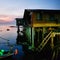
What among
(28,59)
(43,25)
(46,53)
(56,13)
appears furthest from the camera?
(56,13)

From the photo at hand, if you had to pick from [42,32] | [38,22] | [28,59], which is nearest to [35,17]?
[38,22]

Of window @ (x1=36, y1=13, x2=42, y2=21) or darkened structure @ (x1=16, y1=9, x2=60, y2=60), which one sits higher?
window @ (x1=36, y1=13, x2=42, y2=21)

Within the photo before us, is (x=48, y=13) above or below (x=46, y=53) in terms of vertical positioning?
above

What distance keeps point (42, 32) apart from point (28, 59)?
7622 mm

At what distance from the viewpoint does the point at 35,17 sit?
112 ft

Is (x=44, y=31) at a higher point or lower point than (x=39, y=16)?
lower

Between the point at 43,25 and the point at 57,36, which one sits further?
the point at 57,36

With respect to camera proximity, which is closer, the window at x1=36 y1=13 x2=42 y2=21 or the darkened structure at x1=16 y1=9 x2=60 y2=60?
the darkened structure at x1=16 y1=9 x2=60 y2=60

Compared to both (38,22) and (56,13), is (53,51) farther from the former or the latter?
(56,13)

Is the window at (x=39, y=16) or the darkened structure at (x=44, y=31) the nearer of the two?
the darkened structure at (x=44, y=31)

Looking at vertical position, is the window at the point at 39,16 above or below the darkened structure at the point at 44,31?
above

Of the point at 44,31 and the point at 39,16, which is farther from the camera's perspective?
the point at 44,31

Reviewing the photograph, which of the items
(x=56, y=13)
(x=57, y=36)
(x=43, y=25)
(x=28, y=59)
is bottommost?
(x=28, y=59)

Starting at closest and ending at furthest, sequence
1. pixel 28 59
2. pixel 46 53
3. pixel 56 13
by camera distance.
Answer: pixel 28 59, pixel 46 53, pixel 56 13
